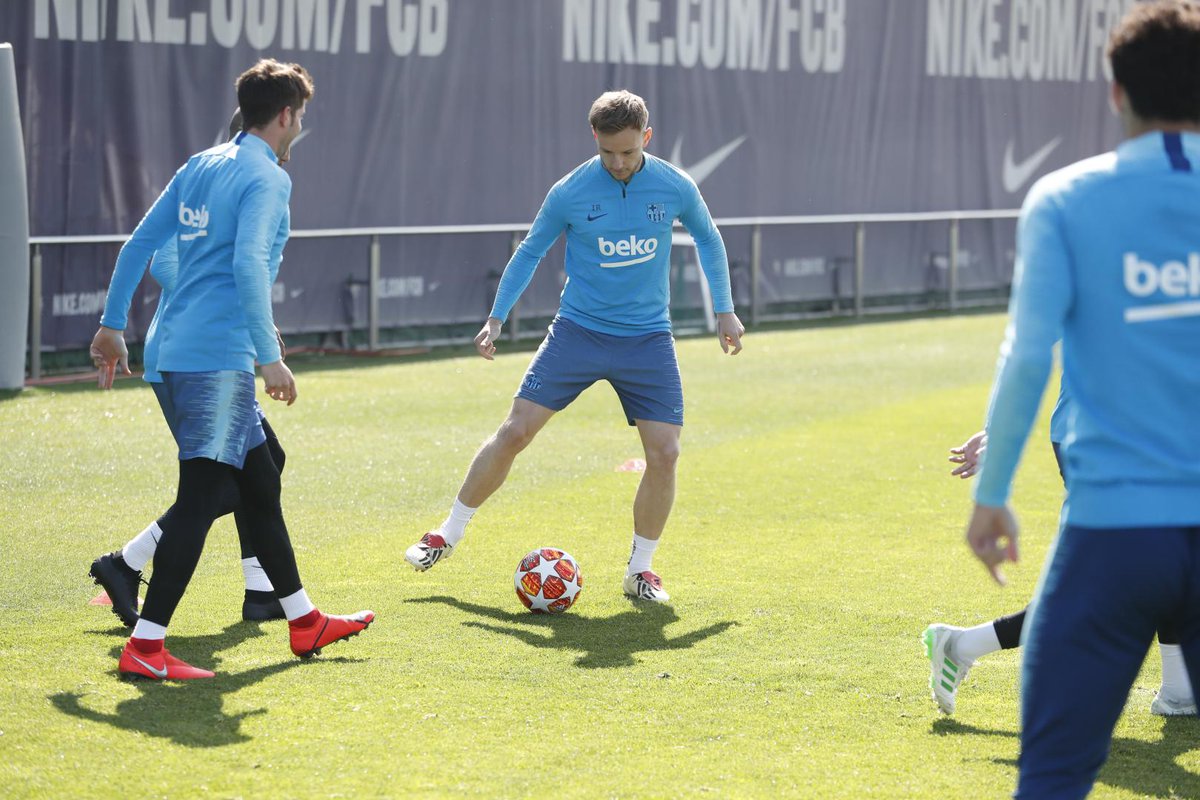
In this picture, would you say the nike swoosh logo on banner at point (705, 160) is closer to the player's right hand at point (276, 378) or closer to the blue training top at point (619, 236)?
the blue training top at point (619, 236)

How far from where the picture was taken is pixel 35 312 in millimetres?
13289

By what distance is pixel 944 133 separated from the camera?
876 inches

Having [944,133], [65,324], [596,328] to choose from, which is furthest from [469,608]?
[944,133]

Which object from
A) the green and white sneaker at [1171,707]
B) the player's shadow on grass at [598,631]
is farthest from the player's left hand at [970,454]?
the player's shadow on grass at [598,631]

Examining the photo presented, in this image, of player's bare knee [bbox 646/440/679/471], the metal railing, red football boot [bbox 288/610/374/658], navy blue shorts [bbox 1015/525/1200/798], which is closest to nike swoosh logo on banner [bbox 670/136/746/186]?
the metal railing

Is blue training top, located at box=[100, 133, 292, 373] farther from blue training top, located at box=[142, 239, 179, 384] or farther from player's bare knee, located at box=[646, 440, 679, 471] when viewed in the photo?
player's bare knee, located at box=[646, 440, 679, 471]

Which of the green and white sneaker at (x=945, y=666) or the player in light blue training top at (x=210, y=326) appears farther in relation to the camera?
the player in light blue training top at (x=210, y=326)

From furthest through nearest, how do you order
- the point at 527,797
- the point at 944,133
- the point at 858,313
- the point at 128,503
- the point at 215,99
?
the point at 944,133
the point at 858,313
the point at 215,99
the point at 128,503
the point at 527,797

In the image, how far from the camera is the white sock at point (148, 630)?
5.41 meters

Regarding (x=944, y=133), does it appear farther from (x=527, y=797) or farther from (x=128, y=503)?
(x=527, y=797)

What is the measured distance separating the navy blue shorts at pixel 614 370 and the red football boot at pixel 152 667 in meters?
2.03

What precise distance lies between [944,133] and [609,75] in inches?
241

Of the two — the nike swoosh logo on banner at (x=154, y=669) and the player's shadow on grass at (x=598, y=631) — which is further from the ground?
the nike swoosh logo on banner at (x=154, y=669)

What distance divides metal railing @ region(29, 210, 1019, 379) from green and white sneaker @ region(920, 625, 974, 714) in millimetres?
10011
